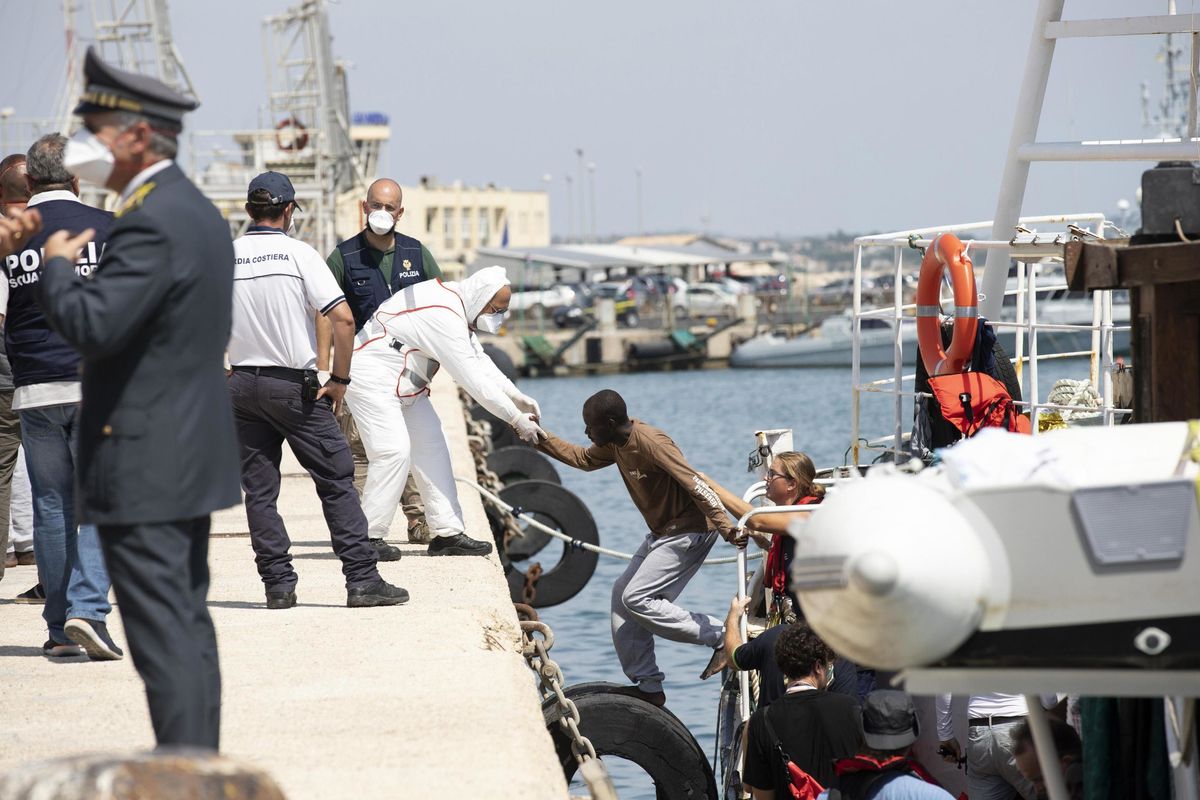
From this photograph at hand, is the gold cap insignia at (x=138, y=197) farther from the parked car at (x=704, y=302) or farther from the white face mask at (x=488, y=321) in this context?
the parked car at (x=704, y=302)

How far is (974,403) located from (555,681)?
246cm

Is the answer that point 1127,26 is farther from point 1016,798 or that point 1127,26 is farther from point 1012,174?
point 1016,798

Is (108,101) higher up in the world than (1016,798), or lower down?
higher up

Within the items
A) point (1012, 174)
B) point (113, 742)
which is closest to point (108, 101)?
point (113, 742)

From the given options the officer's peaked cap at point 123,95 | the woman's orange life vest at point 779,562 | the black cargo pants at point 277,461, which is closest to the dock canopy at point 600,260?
the woman's orange life vest at point 779,562

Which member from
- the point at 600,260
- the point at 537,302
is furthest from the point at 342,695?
the point at 600,260

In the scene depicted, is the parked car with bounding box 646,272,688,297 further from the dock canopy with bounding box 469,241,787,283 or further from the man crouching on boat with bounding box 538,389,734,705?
the man crouching on boat with bounding box 538,389,734,705

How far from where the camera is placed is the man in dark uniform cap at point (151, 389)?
13.5 ft

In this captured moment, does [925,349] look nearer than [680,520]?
Yes

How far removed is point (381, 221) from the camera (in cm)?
881

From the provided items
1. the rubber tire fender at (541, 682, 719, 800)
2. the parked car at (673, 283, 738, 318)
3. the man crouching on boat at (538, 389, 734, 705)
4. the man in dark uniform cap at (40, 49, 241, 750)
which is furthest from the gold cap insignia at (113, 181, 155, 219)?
the parked car at (673, 283, 738, 318)

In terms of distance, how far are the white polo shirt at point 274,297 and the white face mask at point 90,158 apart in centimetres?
286

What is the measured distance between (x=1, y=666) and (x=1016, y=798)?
4402 mm

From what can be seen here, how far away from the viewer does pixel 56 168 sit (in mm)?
6242
